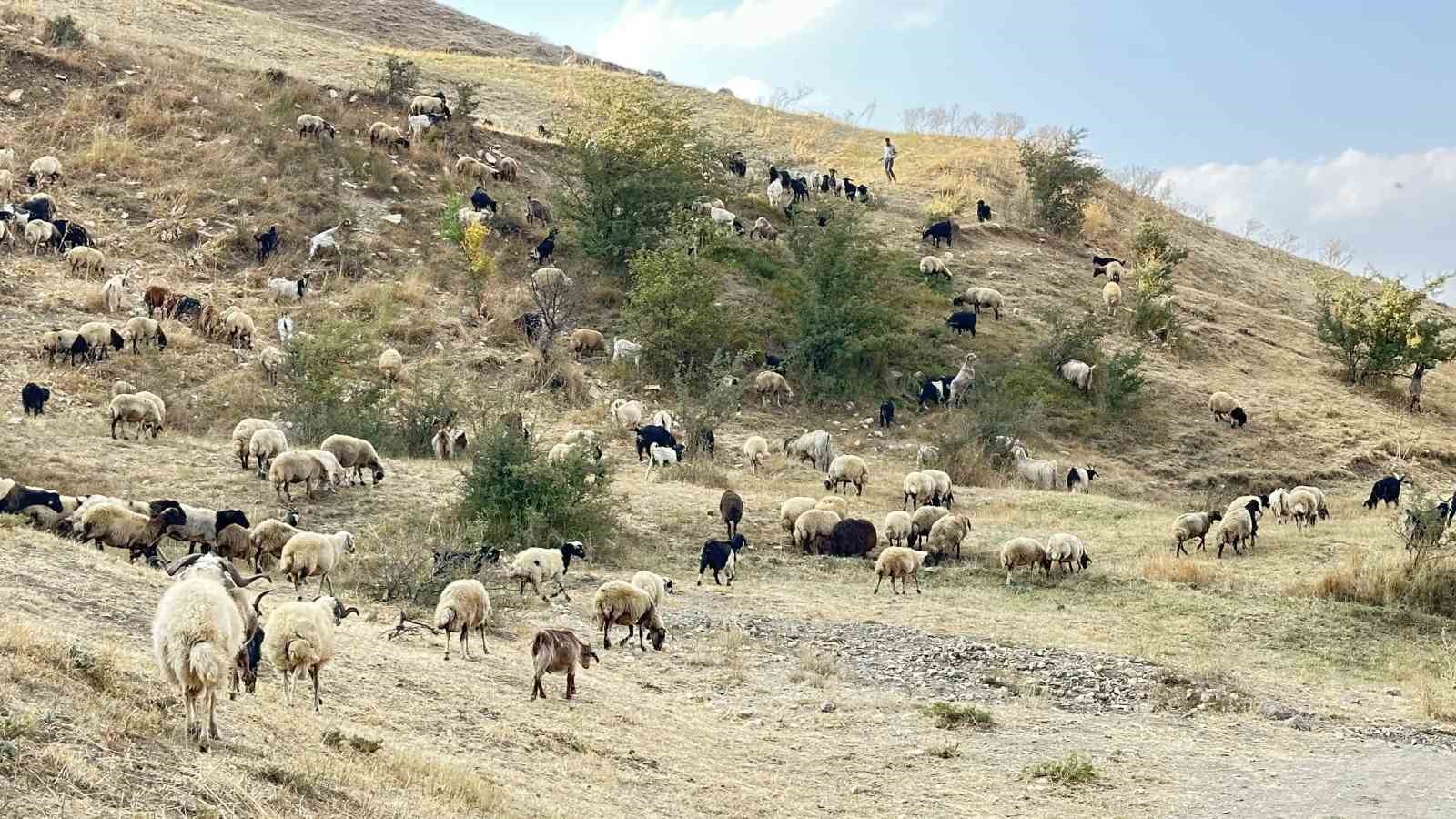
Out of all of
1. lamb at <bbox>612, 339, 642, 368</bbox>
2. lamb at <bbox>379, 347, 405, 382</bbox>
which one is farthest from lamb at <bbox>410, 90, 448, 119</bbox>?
lamb at <bbox>379, 347, 405, 382</bbox>

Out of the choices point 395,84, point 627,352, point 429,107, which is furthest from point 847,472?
point 395,84

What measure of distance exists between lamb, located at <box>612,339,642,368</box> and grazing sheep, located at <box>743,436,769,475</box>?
5.04m

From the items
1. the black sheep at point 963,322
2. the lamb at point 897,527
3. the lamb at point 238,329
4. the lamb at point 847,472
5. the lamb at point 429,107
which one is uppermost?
the lamb at point 429,107

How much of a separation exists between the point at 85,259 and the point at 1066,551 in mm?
19238

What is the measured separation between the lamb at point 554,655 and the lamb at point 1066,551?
8.35 metres

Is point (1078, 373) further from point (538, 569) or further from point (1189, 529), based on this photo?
point (538, 569)

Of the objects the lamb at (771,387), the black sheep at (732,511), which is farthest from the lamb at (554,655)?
the lamb at (771,387)

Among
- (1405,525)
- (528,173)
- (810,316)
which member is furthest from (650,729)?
(528,173)

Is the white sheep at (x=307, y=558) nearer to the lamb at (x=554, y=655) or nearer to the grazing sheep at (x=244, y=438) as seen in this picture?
the lamb at (x=554, y=655)

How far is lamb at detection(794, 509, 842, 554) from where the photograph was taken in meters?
17.0

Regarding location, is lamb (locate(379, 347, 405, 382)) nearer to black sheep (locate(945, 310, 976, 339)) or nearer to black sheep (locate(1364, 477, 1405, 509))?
black sheep (locate(945, 310, 976, 339))

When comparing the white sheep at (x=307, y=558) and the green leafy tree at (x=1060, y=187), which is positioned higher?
the green leafy tree at (x=1060, y=187)

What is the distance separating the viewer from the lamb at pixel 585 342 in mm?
27745

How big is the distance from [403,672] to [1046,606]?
846 cm
